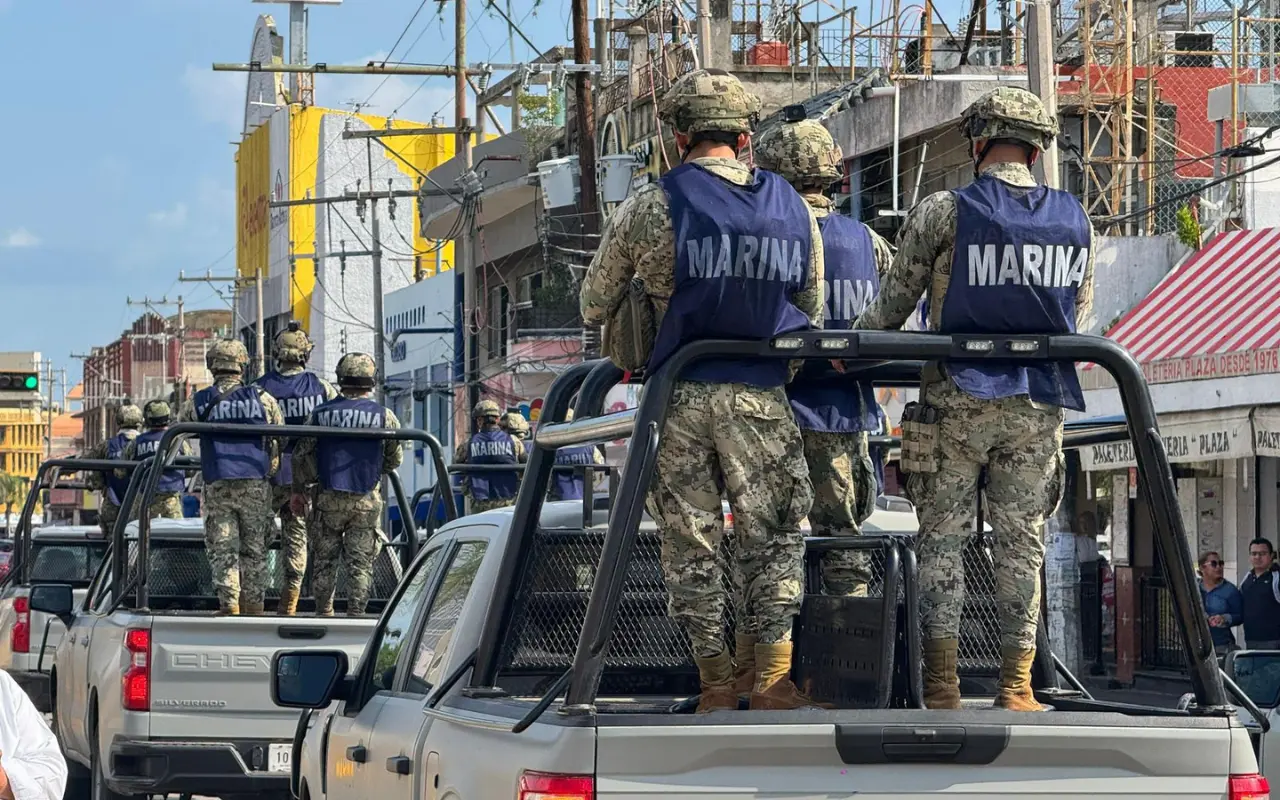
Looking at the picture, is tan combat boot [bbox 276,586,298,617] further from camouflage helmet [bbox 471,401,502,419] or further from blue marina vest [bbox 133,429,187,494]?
camouflage helmet [bbox 471,401,502,419]

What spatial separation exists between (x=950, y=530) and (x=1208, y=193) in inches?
837

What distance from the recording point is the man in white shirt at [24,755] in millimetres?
5070

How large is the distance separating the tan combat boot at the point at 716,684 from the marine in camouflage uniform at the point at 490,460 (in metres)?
13.2

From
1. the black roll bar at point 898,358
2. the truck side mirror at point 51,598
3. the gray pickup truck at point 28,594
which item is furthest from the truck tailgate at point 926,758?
the gray pickup truck at point 28,594

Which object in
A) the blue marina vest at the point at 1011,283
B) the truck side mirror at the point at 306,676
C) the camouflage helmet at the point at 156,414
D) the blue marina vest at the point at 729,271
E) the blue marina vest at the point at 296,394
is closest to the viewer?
the blue marina vest at the point at 729,271

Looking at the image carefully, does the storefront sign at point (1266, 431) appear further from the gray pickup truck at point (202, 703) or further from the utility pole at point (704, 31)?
the gray pickup truck at point (202, 703)

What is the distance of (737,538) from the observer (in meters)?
5.68

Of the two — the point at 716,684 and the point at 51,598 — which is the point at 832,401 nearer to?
the point at 716,684

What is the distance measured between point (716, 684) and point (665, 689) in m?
1.01

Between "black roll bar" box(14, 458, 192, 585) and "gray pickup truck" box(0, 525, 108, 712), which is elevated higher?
"black roll bar" box(14, 458, 192, 585)

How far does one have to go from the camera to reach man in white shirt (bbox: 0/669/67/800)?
200 inches

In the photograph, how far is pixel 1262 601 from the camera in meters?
17.0

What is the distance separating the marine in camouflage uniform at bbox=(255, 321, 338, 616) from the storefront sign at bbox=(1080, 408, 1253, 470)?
26.1 feet

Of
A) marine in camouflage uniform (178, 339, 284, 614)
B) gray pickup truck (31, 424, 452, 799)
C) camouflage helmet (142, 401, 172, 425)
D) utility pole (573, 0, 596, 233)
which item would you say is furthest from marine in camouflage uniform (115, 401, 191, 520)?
utility pole (573, 0, 596, 233)
